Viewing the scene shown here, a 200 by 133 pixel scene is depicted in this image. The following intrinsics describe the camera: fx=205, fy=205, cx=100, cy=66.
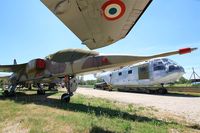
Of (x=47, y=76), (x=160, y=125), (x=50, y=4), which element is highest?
(x=50, y=4)

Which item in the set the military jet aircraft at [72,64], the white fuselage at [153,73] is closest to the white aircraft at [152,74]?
the white fuselage at [153,73]

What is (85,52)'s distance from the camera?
33.2ft

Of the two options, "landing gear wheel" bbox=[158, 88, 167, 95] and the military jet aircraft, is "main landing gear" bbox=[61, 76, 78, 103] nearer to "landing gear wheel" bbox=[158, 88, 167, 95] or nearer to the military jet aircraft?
the military jet aircraft

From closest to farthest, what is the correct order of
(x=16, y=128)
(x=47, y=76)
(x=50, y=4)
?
(x=50, y=4), (x=16, y=128), (x=47, y=76)

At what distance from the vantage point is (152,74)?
2116cm

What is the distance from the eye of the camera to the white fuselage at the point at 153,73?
1981 cm

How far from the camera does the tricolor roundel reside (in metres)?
3.38

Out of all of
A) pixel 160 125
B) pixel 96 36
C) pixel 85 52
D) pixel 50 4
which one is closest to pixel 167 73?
pixel 85 52

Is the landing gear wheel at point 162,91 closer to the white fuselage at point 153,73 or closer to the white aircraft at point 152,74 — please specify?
the white aircraft at point 152,74

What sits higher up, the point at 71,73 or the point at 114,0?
the point at 114,0

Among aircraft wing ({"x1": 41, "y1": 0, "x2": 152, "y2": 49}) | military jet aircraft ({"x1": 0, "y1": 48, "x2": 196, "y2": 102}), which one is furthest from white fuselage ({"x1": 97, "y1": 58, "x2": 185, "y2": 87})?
aircraft wing ({"x1": 41, "y1": 0, "x2": 152, "y2": 49})

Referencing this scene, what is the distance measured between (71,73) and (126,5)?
23.5ft

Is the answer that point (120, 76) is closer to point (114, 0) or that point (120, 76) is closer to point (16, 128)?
point (16, 128)

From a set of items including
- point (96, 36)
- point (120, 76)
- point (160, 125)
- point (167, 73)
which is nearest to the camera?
point (96, 36)
